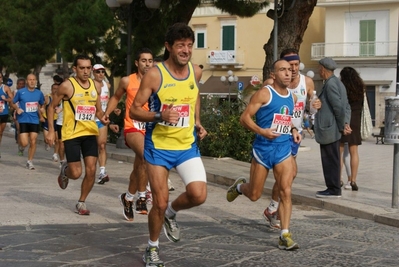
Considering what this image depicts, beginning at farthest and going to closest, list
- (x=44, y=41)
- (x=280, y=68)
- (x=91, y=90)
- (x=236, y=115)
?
(x=44, y=41), (x=236, y=115), (x=91, y=90), (x=280, y=68)

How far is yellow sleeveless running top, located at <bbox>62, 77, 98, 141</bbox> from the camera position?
10125 mm

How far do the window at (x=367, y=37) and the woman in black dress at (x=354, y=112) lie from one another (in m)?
35.9

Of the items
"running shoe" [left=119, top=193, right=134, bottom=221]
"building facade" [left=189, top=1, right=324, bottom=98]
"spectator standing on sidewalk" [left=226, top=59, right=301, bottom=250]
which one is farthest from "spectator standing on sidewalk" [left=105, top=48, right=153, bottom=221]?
"building facade" [left=189, top=1, right=324, bottom=98]

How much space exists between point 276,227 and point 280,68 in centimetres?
181

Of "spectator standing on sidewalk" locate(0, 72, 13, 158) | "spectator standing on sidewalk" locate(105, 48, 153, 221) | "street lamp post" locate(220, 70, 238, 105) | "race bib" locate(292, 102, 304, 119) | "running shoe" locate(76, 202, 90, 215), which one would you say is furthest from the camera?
"street lamp post" locate(220, 70, 238, 105)

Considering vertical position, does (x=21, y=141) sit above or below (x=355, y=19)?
below

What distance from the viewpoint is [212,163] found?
1644 centimetres

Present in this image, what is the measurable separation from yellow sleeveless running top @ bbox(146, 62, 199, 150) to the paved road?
1.02 metres

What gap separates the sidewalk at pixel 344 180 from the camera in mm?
10383

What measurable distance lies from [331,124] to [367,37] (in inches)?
1501

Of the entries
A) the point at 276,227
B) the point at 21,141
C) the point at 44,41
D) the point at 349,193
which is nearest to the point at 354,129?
the point at 349,193

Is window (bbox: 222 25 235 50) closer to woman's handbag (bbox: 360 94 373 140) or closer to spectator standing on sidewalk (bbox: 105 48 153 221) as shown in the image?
woman's handbag (bbox: 360 94 373 140)

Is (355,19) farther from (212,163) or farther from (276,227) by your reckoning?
(276,227)

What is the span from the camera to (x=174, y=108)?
274 inches
